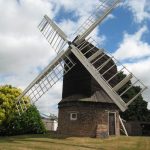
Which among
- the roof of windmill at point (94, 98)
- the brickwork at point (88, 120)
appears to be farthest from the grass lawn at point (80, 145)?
the roof of windmill at point (94, 98)

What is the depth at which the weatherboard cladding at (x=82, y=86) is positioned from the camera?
31.2 meters

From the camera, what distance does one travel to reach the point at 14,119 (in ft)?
127

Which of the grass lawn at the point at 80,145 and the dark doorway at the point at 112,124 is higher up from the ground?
the dark doorway at the point at 112,124

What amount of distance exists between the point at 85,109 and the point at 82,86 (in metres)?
2.06

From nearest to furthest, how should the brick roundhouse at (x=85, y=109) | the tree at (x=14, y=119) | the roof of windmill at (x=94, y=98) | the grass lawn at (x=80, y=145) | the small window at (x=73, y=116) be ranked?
1. the grass lawn at (x=80, y=145)
2. the brick roundhouse at (x=85, y=109)
3. the roof of windmill at (x=94, y=98)
4. the small window at (x=73, y=116)
5. the tree at (x=14, y=119)

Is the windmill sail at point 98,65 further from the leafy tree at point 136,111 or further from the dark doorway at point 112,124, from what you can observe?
the leafy tree at point 136,111

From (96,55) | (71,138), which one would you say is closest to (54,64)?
(96,55)

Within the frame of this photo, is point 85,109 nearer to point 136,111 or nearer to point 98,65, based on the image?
point 98,65

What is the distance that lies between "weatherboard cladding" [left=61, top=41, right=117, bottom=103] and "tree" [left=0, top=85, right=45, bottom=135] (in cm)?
695

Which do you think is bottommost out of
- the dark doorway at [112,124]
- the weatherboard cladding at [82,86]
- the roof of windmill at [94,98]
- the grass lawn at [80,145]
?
the grass lawn at [80,145]

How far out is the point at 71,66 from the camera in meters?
31.8

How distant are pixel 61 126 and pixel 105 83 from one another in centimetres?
645

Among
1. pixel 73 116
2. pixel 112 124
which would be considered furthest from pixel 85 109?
pixel 112 124

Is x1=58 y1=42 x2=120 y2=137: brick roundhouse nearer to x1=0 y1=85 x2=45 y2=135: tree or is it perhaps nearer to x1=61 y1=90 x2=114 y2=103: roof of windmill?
x1=61 y1=90 x2=114 y2=103: roof of windmill
